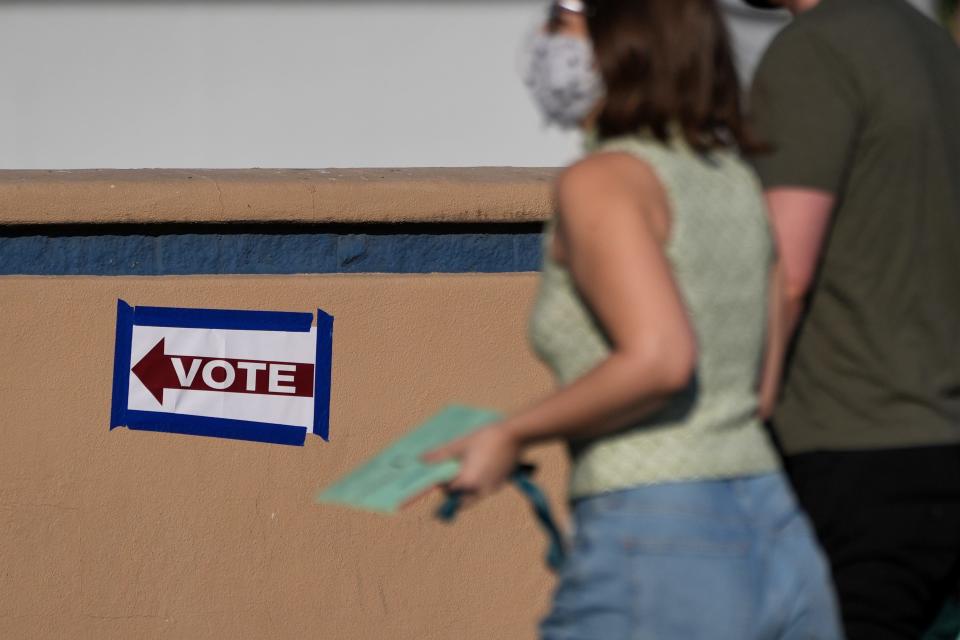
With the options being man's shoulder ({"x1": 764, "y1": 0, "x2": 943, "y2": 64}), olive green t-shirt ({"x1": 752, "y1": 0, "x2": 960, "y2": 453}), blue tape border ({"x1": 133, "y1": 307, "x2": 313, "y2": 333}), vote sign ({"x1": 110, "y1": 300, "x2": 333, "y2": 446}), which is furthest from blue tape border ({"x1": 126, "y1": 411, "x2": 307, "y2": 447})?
man's shoulder ({"x1": 764, "y1": 0, "x2": 943, "y2": 64})

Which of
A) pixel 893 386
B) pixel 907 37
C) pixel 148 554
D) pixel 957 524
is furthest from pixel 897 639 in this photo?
pixel 148 554

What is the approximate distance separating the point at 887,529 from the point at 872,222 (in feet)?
1.57

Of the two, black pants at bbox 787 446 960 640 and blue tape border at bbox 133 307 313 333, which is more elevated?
blue tape border at bbox 133 307 313 333

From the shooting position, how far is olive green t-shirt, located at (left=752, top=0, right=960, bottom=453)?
228 centimetres

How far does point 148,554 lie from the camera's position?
166 inches

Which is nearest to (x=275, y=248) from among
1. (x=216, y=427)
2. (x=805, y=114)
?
(x=216, y=427)

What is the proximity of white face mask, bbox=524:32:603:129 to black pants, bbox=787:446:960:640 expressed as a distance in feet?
2.38

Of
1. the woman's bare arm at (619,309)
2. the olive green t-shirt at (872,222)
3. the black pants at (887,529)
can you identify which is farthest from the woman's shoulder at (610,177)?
the black pants at (887,529)

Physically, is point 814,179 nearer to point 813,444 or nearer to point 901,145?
point 901,145

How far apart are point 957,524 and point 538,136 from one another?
8.34 feet

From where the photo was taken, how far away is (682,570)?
186cm

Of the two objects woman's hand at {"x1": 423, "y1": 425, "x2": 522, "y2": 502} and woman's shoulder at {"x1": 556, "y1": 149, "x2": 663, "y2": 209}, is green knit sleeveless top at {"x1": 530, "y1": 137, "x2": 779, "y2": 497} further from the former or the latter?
woman's hand at {"x1": 423, "y1": 425, "x2": 522, "y2": 502}

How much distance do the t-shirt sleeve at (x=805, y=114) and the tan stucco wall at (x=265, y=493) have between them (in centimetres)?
192

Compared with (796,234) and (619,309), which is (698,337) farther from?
(796,234)
